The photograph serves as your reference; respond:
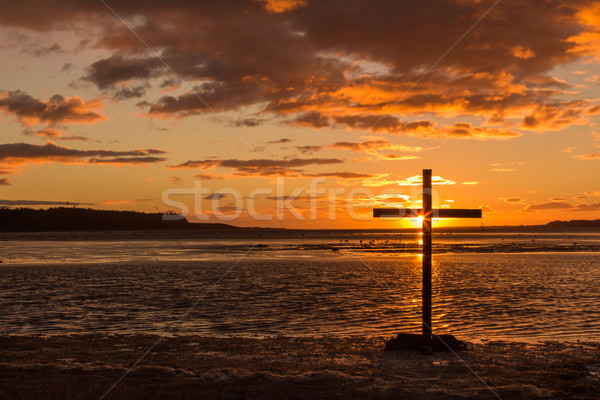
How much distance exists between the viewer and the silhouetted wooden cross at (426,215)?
1327cm

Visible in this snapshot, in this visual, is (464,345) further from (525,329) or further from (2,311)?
(2,311)

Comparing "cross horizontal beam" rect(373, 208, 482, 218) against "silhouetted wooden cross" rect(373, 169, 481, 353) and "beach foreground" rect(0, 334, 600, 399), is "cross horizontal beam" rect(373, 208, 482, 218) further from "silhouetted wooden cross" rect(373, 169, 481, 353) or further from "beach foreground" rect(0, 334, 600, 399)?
"beach foreground" rect(0, 334, 600, 399)

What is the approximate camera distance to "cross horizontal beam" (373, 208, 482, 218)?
13.3m

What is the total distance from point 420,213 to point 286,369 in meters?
5.03

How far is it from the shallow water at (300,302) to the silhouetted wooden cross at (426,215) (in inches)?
138

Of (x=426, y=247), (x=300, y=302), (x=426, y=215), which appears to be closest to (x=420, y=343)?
(x=426, y=247)

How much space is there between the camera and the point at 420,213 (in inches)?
529

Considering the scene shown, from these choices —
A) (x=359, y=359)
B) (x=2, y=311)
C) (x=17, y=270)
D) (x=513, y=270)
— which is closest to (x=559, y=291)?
(x=513, y=270)

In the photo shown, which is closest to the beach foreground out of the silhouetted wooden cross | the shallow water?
the silhouetted wooden cross

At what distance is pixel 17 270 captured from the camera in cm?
4100

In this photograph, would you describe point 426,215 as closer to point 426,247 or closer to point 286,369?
point 426,247

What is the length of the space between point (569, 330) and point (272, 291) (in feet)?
48.4

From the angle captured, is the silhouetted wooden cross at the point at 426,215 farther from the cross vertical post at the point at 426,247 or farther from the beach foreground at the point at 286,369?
the beach foreground at the point at 286,369

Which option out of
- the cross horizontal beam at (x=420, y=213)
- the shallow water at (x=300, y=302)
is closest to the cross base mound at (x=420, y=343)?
the shallow water at (x=300, y=302)
